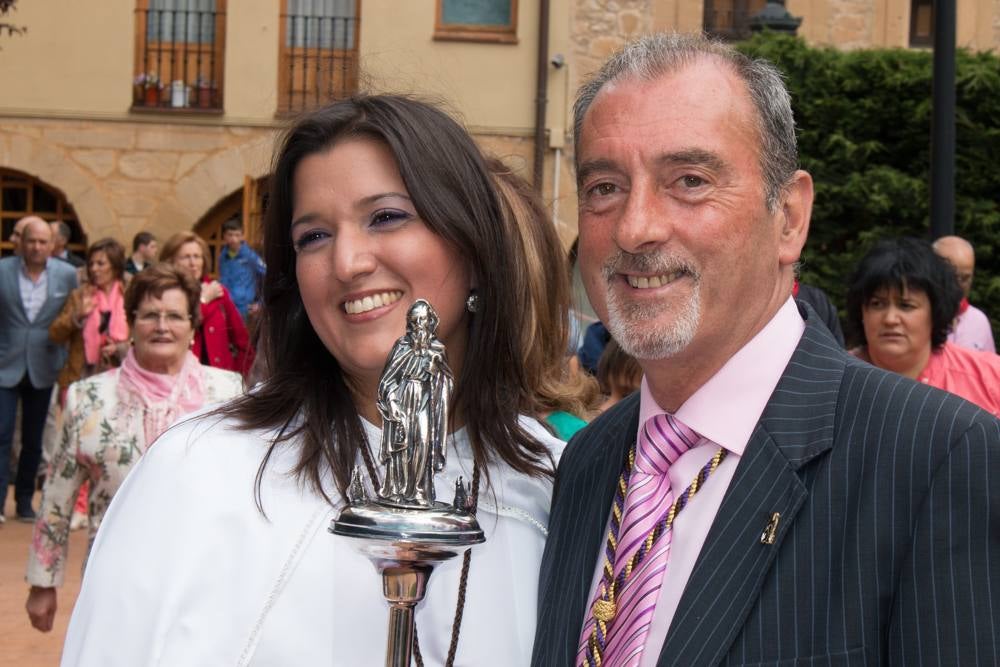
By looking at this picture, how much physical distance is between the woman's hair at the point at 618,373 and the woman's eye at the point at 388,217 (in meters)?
3.23

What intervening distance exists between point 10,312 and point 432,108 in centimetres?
823

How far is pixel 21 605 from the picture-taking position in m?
8.20

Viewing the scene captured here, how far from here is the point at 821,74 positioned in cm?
1514

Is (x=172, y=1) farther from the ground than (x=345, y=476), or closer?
farther from the ground

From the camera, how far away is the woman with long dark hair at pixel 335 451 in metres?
2.76

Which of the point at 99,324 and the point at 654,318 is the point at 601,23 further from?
the point at 654,318

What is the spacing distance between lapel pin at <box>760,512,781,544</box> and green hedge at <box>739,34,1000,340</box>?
12382mm

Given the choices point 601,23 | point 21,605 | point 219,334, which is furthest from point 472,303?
point 601,23

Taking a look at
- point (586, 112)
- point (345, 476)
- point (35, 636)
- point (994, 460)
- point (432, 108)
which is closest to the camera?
point (994, 460)

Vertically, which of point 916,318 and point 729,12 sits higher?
point 729,12

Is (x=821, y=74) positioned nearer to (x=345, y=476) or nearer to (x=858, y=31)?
(x=858, y=31)

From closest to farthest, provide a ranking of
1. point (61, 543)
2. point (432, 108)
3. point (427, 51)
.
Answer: point (432, 108) → point (61, 543) → point (427, 51)

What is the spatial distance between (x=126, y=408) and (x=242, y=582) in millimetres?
3374

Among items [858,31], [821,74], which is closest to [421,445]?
[821,74]
